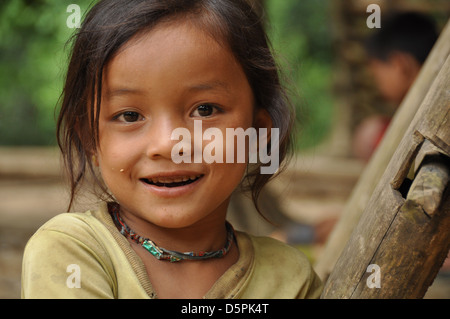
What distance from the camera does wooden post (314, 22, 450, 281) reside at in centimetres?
216

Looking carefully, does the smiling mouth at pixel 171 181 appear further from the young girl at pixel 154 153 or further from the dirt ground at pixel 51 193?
the dirt ground at pixel 51 193

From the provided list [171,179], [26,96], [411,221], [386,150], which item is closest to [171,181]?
[171,179]

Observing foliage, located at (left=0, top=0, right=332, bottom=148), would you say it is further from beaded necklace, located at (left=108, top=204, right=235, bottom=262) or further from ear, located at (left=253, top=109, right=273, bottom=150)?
beaded necklace, located at (left=108, top=204, right=235, bottom=262)

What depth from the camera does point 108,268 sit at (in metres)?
1.56

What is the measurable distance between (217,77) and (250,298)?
0.61 metres

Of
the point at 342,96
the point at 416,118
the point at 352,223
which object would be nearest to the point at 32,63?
the point at 342,96

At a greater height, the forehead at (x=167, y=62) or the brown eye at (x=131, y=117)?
the forehead at (x=167, y=62)

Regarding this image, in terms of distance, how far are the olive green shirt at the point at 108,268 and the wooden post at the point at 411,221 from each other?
0.27 metres

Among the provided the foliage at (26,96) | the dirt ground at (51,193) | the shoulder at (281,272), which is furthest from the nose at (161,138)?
the foliage at (26,96)

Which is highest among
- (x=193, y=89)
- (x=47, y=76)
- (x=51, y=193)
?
(x=193, y=89)

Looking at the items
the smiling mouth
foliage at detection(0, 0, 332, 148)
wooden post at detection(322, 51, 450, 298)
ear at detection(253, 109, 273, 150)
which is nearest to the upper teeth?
the smiling mouth

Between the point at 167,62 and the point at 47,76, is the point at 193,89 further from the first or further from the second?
the point at 47,76

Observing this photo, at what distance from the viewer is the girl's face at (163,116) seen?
1.53m

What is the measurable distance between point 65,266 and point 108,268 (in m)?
0.12
